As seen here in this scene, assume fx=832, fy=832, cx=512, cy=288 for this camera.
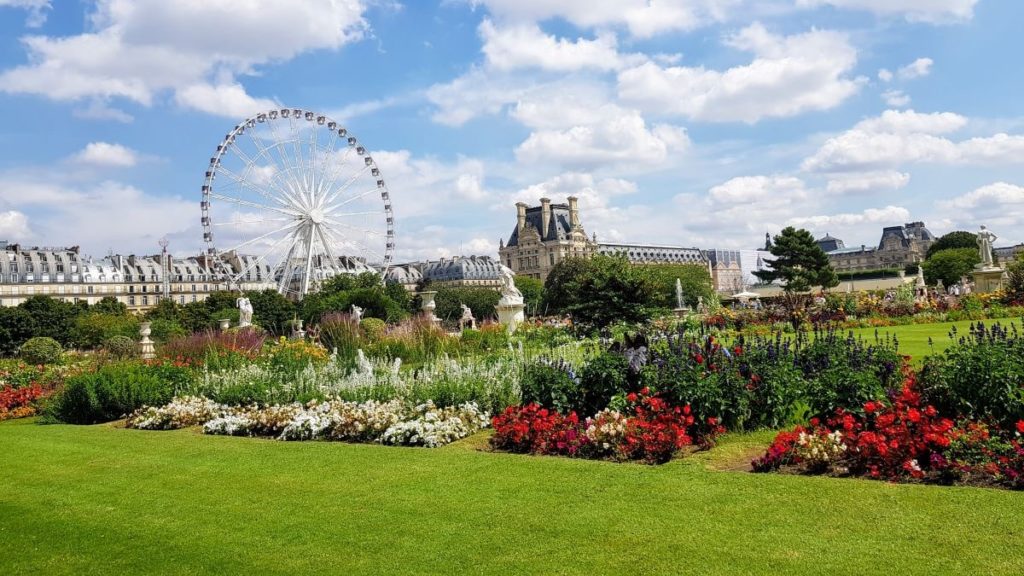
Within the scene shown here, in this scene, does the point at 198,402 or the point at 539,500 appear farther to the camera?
the point at 198,402

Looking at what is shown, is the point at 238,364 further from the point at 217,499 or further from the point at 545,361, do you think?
the point at 217,499

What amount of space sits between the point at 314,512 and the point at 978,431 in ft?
17.3

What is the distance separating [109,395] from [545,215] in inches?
5249

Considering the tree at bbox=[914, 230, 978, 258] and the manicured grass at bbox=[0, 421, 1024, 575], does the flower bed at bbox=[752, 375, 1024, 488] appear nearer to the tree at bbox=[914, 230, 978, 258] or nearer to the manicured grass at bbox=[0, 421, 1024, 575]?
the manicured grass at bbox=[0, 421, 1024, 575]

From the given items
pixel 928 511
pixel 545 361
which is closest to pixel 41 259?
pixel 545 361

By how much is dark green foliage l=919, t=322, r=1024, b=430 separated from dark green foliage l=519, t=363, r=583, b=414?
3.67 m

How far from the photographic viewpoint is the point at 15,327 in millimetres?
50625

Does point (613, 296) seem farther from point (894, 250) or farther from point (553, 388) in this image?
point (894, 250)

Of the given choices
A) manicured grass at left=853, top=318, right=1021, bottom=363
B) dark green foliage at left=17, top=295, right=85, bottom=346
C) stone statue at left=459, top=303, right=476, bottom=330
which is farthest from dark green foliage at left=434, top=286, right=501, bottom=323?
manicured grass at left=853, top=318, right=1021, bottom=363

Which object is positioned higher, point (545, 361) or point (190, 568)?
point (545, 361)

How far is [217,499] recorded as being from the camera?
7.12 meters

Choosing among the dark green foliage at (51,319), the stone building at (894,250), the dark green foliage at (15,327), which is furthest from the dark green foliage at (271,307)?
the stone building at (894,250)

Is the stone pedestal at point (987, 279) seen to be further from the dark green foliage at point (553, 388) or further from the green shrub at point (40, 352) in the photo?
the green shrub at point (40, 352)

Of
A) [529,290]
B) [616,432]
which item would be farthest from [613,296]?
[529,290]
